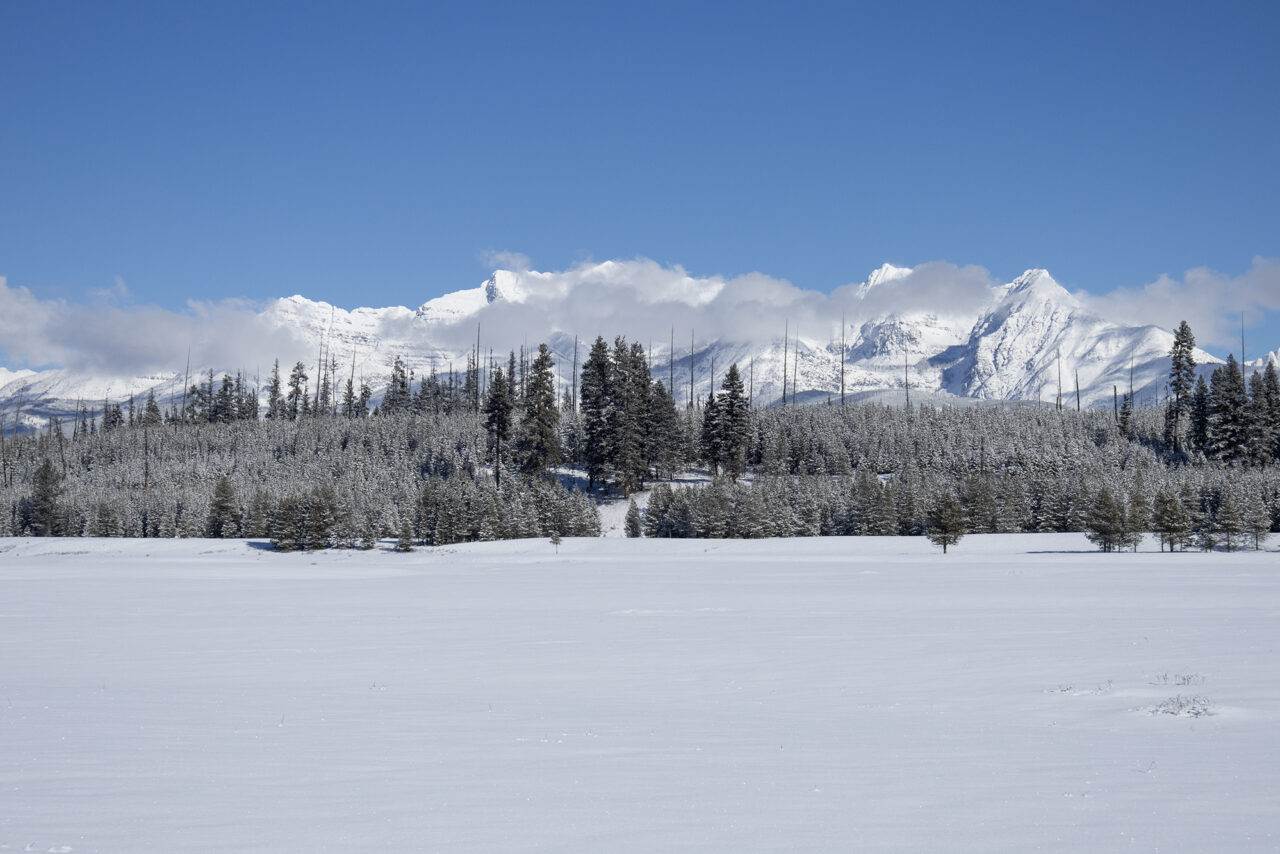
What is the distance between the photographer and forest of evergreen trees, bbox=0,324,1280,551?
226 ft

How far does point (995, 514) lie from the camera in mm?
72500

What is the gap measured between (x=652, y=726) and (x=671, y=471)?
3193 inches

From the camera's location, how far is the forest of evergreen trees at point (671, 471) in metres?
68.9

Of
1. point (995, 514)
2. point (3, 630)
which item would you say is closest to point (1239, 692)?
point (3, 630)

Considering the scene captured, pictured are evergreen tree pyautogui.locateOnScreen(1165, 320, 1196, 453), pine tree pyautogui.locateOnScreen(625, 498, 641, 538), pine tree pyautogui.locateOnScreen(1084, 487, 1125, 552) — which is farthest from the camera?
evergreen tree pyautogui.locateOnScreen(1165, 320, 1196, 453)

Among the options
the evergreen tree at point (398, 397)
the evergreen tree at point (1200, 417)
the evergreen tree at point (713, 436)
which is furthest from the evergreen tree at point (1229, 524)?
the evergreen tree at point (398, 397)

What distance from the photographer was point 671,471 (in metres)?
93.8

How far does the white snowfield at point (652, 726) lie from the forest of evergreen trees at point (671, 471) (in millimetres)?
37584

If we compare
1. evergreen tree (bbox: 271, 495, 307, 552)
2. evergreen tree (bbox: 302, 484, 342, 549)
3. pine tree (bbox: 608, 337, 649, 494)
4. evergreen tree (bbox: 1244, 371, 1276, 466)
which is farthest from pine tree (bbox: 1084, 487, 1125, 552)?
evergreen tree (bbox: 271, 495, 307, 552)

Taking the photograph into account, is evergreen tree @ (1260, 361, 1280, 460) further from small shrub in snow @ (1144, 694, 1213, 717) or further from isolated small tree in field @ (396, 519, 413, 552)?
small shrub in snow @ (1144, 694, 1213, 717)

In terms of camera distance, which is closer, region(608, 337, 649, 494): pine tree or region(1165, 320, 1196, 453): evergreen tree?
region(608, 337, 649, 494): pine tree

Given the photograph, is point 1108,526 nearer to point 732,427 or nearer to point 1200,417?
point 732,427

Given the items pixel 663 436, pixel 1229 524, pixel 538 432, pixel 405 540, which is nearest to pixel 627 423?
pixel 663 436

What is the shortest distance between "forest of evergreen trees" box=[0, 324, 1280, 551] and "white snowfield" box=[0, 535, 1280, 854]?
37584 mm
